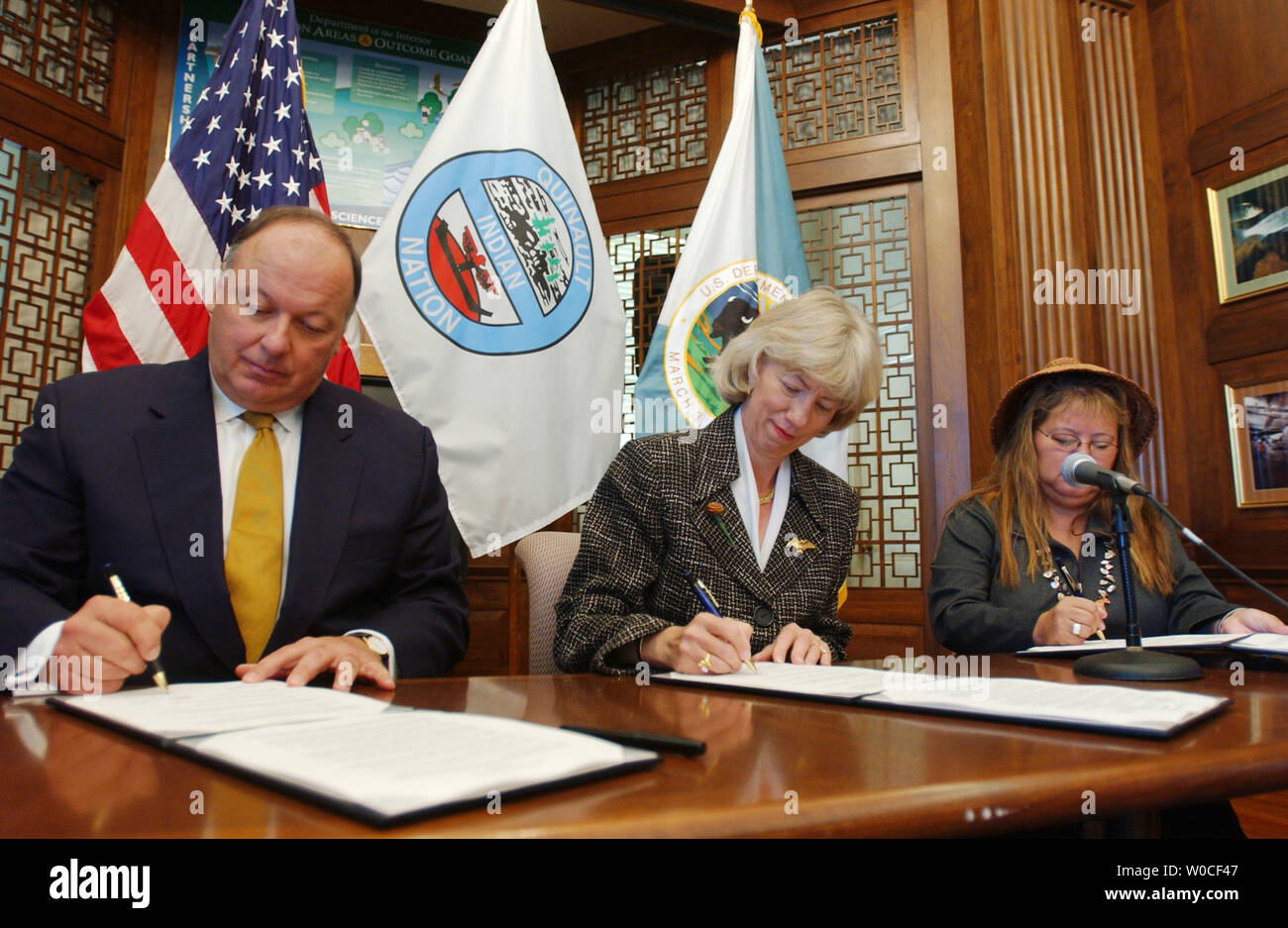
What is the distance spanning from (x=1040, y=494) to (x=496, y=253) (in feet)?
5.74

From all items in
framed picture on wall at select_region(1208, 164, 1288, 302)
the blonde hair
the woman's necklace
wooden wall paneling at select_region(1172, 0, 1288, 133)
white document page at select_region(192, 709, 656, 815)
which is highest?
wooden wall paneling at select_region(1172, 0, 1288, 133)

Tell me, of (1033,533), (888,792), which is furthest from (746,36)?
(888,792)

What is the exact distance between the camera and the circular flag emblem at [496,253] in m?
2.62

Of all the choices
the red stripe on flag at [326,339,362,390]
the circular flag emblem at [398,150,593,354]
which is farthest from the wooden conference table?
the circular flag emblem at [398,150,593,354]

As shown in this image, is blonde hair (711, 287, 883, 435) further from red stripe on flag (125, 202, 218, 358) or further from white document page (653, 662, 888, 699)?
red stripe on flag (125, 202, 218, 358)

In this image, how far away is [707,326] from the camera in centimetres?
294

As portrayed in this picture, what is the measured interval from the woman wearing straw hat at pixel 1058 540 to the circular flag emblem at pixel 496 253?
1427mm

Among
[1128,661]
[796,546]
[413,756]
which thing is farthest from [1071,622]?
[413,756]

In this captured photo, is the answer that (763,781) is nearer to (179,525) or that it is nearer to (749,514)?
(179,525)

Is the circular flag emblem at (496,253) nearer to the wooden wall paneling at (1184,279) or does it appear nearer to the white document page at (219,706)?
the white document page at (219,706)

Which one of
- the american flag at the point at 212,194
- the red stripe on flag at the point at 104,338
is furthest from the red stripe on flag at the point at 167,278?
the red stripe on flag at the point at 104,338

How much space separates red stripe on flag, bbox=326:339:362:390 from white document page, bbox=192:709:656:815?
2005 mm

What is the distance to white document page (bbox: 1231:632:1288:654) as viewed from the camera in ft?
4.29
